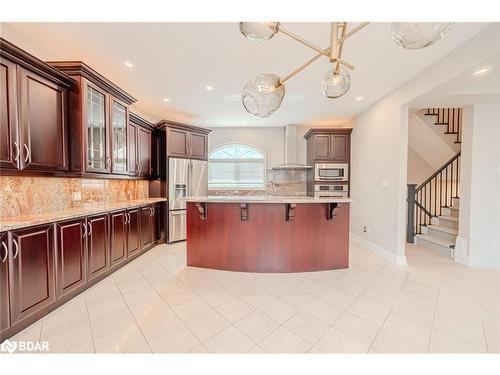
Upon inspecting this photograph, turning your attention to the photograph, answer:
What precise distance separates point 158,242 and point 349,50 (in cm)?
429

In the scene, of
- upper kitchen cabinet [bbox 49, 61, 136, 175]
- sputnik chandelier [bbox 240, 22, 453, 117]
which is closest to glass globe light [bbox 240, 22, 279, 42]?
sputnik chandelier [bbox 240, 22, 453, 117]

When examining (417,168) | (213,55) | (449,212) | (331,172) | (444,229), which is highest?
(213,55)

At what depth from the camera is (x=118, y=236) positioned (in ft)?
9.64

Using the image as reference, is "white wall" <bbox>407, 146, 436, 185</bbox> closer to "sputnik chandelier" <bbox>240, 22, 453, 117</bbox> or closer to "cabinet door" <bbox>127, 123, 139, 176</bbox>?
"sputnik chandelier" <bbox>240, 22, 453, 117</bbox>

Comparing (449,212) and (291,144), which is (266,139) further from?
(449,212)

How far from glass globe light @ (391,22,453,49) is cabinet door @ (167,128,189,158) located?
3882 millimetres

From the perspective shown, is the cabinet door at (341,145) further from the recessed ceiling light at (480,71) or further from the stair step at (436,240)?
the recessed ceiling light at (480,71)

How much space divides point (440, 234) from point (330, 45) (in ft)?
14.9

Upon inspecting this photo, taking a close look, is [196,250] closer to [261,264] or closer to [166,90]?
[261,264]

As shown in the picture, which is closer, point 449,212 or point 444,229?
point 444,229

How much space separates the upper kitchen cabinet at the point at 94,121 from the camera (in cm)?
239
